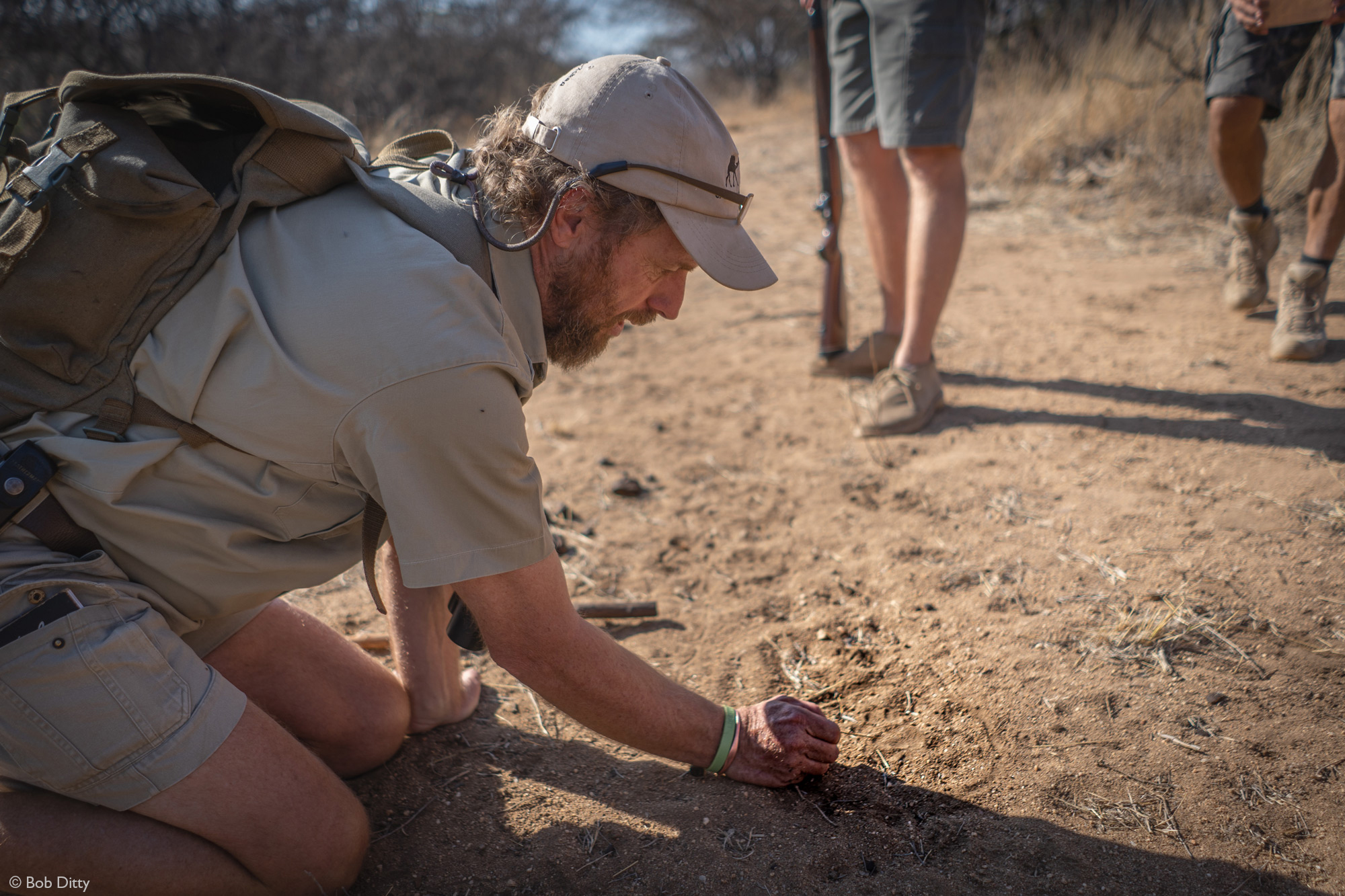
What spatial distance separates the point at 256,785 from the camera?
1.46 m

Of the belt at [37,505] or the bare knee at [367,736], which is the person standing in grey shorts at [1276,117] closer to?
the bare knee at [367,736]

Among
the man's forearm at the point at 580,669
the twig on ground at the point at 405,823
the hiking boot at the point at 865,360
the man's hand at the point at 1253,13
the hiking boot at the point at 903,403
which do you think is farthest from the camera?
the hiking boot at the point at 865,360

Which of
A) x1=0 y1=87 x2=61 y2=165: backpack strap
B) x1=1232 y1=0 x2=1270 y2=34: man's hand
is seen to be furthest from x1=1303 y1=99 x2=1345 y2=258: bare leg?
x1=0 y1=87 x2=61 y2=165: backpack strap

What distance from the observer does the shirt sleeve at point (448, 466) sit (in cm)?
123

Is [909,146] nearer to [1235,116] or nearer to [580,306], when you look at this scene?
[1235,116]

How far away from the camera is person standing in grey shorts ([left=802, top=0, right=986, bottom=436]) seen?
272 centimetres

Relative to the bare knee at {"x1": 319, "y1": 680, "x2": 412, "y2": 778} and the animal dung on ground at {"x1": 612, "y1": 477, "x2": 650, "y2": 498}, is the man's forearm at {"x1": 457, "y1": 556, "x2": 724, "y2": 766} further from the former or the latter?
the animal dung on ground at {"x1": 612, "y1": 477, "x2": 650, "y2": 498}

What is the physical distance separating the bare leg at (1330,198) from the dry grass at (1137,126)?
1.35m

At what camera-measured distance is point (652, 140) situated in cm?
144

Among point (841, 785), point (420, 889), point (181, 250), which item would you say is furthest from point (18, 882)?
point (841, 785)

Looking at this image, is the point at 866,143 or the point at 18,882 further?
the point at 866,143

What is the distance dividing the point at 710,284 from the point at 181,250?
3.84 metres

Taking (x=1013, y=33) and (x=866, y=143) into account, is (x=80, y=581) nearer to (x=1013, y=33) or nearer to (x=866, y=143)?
(x=866, y=143)

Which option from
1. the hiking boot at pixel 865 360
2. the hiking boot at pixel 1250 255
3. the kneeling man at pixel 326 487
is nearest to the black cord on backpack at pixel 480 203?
the kneeling man at pixel 326 487
